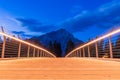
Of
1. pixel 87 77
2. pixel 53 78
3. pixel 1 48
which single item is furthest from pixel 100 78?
pixel 1 48

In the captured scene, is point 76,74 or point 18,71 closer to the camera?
point 76,74

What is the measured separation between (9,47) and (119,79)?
594cm

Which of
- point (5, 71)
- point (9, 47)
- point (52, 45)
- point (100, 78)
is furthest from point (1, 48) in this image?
point (52, 45)

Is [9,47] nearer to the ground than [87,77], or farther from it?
farther from it

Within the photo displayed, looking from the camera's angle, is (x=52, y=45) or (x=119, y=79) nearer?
(x=119, y=79)

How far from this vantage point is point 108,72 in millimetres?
5016

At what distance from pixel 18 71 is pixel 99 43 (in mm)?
6050

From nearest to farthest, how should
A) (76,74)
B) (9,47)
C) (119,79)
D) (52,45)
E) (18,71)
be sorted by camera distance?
(119,79) → (76,74) → (18,71) → (9,47) → (52,45)

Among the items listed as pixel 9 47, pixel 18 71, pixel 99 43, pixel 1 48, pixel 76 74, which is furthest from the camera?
pixel 99 43

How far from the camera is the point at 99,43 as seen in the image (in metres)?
10.6

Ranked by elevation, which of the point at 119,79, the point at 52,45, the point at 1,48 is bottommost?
the point at 119,79

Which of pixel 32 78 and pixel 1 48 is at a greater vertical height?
pixel 1 48

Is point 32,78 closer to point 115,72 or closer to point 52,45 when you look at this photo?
point 115,72

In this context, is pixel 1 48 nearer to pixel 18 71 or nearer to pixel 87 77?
pixel 18 71
